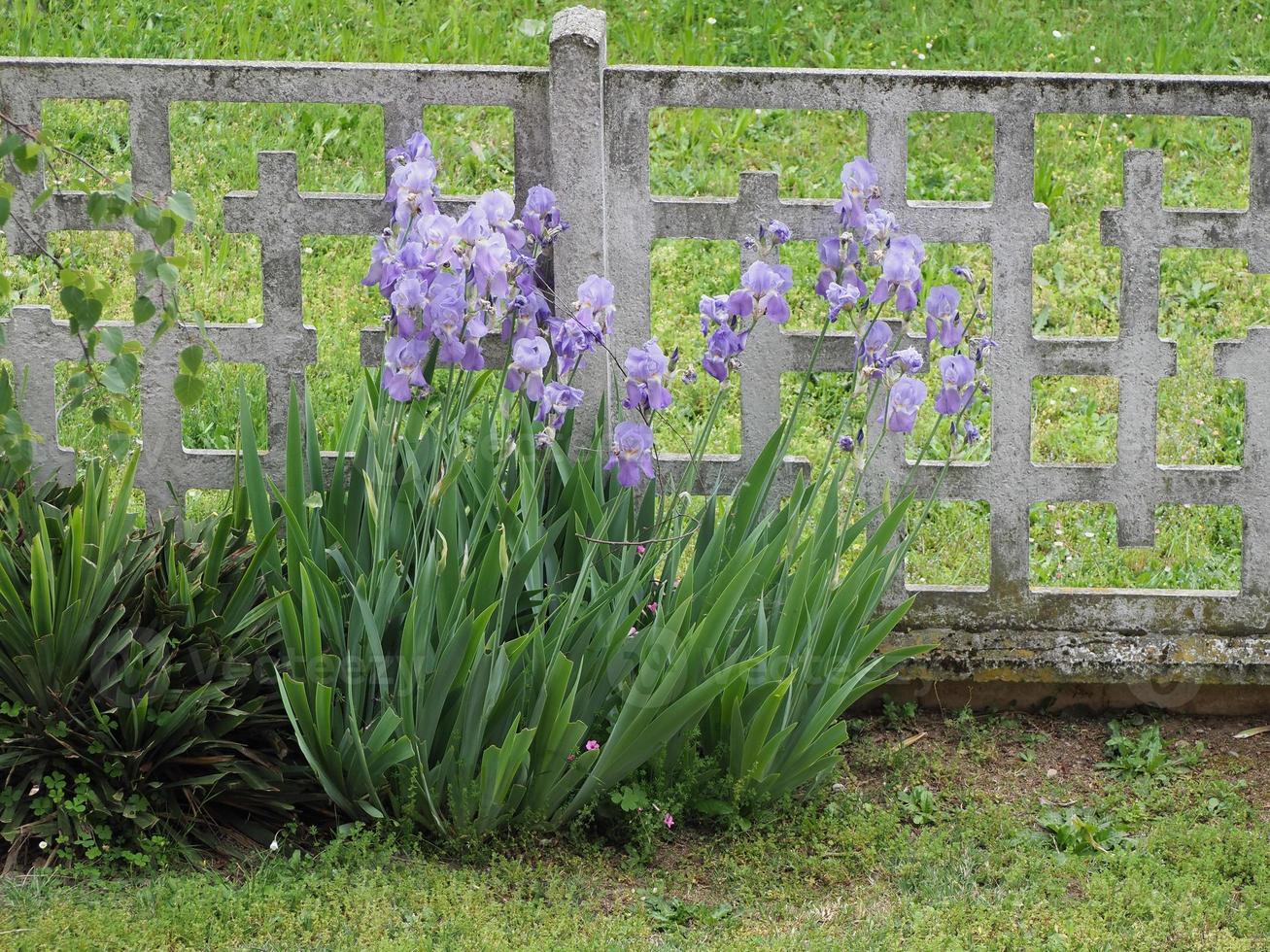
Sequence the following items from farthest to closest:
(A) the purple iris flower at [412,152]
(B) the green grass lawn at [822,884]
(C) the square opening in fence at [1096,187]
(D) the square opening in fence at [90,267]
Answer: (C) the square opening in fence at [1096,187] < (D) the square opening in fence at [90,267] < (A) the purple iris flower at [412,152] < (B) the green grass lawn at [822,884]

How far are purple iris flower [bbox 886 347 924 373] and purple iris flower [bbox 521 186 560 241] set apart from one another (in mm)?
703

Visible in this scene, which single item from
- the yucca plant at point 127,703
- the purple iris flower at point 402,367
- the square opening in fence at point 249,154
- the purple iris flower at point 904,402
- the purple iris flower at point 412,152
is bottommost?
the yucca plant at point 127,703

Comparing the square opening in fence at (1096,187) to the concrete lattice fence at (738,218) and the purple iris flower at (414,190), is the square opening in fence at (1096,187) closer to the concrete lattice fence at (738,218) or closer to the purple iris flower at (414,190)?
the concrete lattice fence at (738,218)

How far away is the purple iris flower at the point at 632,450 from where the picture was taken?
2.74 metres

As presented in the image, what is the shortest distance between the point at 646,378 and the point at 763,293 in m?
0.27

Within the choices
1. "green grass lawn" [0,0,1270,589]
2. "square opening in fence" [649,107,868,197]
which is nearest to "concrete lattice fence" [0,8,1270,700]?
"green grass lawn" [0,0,1270,589]

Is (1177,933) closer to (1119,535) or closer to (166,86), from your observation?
(1119,535)

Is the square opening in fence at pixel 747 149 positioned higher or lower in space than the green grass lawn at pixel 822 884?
higher

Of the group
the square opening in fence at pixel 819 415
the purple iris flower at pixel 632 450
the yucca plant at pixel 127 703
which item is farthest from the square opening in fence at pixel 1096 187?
the yucca plant at pixel 127 703

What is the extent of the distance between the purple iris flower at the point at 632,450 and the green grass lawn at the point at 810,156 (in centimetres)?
176

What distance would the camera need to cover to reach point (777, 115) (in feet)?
21.3

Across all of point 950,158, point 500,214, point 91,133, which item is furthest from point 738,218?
point 91,133

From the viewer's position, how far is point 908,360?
2.82 m

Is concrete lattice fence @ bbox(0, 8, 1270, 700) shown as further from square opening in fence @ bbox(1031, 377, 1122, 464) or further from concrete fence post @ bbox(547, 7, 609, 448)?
square opening in fence @ bbox(1031, 377, 1122, 464)
